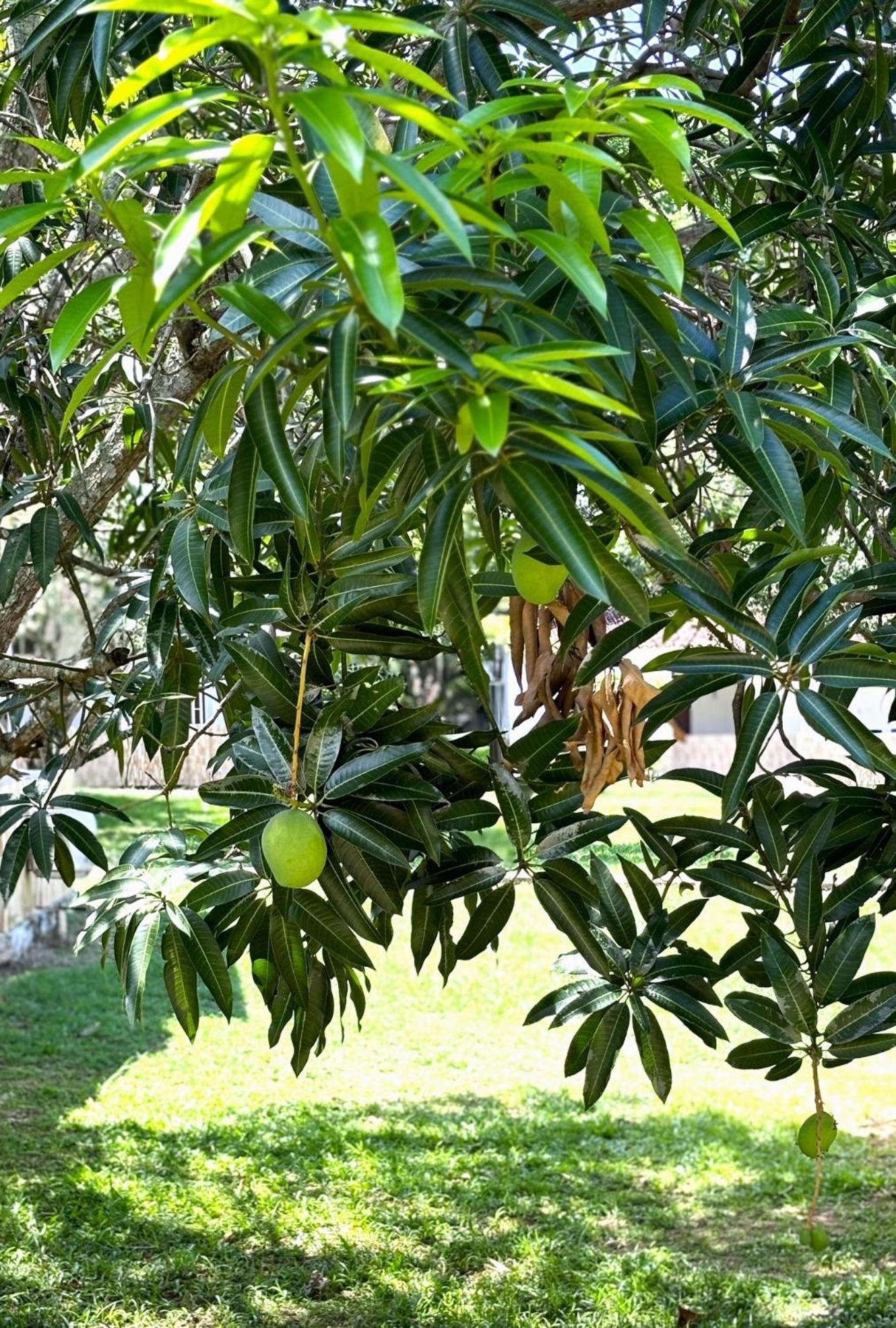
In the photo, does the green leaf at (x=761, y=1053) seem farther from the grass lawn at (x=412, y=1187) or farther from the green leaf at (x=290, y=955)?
the grass lawn at (x=412, y=1187)

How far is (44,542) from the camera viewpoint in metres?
2.22

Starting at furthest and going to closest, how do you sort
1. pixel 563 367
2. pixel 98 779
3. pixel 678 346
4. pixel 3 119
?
pixel 98 779 → pixel 3 119 → pixel 678 346 → pixel 563 367

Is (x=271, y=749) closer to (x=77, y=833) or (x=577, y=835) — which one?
(x=577, y=835)

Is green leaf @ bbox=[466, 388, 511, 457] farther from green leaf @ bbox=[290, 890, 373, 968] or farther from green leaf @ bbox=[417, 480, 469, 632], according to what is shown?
green leaf @ bbox=[290, 890, 373, 968]

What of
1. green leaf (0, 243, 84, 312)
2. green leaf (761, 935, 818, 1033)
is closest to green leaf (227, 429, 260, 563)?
green leaf (0, 243, 84, 312)

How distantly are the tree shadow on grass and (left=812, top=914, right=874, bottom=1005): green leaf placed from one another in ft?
6.03

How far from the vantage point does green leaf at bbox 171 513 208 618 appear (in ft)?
6.07

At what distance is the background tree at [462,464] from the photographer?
0.94 metres

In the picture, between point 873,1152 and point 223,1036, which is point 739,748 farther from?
point 223,1036

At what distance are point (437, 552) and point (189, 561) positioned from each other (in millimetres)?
836

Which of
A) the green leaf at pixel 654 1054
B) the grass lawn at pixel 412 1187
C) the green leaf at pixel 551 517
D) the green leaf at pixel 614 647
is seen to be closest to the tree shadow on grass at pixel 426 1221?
the grass lawn at pixel 412 1187

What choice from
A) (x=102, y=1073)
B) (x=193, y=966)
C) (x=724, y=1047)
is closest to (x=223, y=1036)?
(x=102, y=1073)

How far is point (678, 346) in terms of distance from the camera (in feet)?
4.26

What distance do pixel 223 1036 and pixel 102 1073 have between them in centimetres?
80
